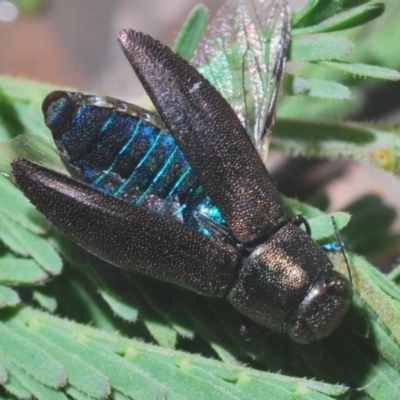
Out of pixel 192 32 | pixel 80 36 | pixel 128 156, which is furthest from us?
pixel 80 36

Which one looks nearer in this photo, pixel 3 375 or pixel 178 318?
pixel 3 375

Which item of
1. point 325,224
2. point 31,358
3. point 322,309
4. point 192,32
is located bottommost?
point 31,358

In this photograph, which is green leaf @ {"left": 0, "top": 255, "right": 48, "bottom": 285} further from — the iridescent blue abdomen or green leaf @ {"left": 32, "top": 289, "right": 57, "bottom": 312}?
the iridescent blue abdomen

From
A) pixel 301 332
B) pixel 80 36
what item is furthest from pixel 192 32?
pixel 80 36

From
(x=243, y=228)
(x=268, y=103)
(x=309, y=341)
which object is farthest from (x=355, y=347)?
(x=268, y=103)

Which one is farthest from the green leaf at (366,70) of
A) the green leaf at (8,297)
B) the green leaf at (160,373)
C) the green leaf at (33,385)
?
the green leaf at (33,385)

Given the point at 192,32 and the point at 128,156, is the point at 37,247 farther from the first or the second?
the point at 192,32

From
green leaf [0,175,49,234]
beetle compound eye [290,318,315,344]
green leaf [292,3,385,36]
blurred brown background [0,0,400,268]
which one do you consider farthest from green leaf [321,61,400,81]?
blurred brown background [0,0,400,268]
